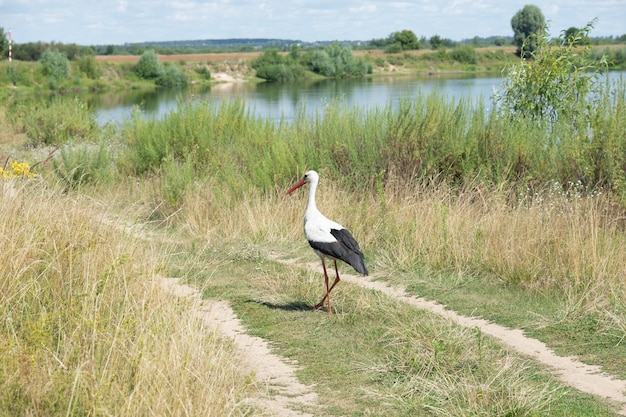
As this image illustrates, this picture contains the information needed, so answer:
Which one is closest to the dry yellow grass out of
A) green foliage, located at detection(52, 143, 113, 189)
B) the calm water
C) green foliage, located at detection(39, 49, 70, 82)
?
green foliage, located at detection(52, 143, 113, 189)

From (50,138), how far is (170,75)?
137ft

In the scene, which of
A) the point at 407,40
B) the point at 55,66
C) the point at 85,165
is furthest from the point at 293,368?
the point at 407,40

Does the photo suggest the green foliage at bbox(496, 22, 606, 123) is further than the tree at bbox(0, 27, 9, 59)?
No

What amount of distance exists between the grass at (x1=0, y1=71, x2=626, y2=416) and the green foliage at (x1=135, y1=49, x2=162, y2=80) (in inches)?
1885

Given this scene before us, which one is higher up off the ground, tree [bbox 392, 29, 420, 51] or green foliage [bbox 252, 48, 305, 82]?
tree [bbox 392, 29, 420, 51]

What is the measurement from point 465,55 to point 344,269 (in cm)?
6829

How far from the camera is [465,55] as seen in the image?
74.6m

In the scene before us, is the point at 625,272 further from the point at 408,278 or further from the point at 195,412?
the point at 195,412

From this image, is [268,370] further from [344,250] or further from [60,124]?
[60,124]

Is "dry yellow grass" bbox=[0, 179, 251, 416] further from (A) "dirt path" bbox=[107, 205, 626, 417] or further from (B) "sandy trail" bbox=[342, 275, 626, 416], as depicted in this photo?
(B) "sandy trail" bbox=[342, 275, 626, 416]

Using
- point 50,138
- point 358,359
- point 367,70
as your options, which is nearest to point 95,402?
point 358,359

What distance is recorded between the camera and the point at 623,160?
976cm

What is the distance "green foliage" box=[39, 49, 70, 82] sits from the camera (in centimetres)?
5491

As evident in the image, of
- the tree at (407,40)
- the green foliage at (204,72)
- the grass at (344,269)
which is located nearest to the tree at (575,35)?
the grass at (344,269)
